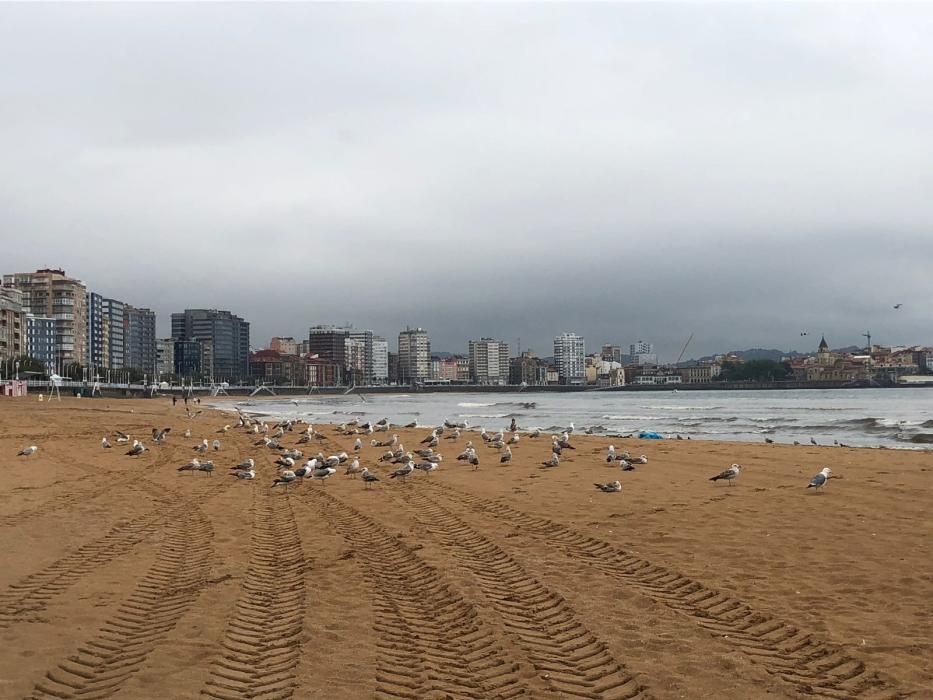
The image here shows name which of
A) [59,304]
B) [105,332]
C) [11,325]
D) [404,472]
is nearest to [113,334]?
[105,332]

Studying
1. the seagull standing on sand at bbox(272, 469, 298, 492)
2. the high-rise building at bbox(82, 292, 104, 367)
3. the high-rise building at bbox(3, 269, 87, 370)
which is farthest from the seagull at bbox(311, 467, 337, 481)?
the high-rise building at bbox(82, 292, 104, 367)

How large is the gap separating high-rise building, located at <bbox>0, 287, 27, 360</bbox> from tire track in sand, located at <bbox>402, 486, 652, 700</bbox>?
105747mm

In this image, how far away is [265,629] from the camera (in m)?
6.13

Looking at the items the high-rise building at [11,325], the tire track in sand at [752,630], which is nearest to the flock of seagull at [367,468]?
the tire track in sand at [752,630]

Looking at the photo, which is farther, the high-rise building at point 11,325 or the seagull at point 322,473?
the high-rise building at point 11,325

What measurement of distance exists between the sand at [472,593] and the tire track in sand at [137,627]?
0.08ft

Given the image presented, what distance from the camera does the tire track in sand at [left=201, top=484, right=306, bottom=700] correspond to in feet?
16.4

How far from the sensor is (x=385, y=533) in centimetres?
1023

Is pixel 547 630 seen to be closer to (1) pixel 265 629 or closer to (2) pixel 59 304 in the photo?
(1) pixel 265 629

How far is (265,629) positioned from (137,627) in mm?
1002

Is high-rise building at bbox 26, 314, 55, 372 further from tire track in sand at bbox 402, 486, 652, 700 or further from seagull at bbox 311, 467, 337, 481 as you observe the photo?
tire track in sand at bbox 402, 486, 652, 700

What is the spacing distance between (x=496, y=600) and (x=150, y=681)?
2.93 m

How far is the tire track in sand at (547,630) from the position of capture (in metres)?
5.02

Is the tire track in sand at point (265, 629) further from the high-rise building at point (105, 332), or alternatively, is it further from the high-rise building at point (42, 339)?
the high-rise building at point (105, 332)
